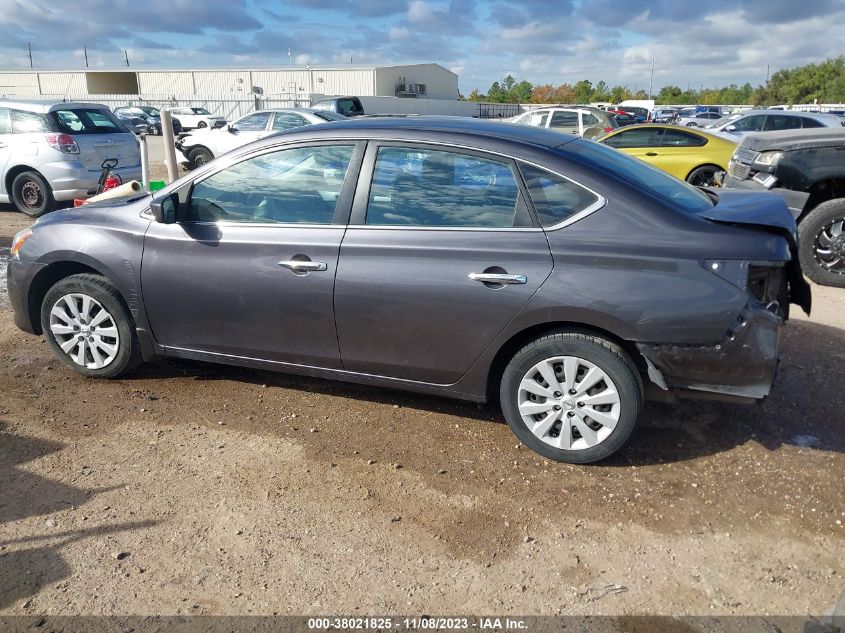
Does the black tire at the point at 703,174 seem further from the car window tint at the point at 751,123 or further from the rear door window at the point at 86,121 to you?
the rear door window at the point at 86,121

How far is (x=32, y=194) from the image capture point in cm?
1040

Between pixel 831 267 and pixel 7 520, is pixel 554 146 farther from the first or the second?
pixel 831 267

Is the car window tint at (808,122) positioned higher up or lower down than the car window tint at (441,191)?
higher up

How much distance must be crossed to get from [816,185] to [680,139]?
4865mm

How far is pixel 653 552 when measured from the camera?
2.92m

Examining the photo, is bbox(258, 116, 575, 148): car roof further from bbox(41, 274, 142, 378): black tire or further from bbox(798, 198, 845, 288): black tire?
bbox(798, 198, 845, 288): black tire

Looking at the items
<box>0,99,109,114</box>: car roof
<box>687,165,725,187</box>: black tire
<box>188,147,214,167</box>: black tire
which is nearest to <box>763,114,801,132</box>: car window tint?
<box>687,165,725,187</box>: black tire

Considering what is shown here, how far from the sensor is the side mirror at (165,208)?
4027mm

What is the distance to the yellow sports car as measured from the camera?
1120cm

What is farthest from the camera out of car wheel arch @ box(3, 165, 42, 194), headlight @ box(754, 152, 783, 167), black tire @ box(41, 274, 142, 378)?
car wheel arch @ box(3, 165, 42, 194)

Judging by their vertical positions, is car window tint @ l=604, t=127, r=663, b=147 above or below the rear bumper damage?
above

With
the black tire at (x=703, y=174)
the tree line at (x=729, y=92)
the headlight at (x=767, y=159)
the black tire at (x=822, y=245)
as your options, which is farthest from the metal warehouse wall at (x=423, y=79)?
the black tire at (x=822, y=245)

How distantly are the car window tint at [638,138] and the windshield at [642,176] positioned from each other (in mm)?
8352

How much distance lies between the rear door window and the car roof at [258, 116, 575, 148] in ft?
25.9
